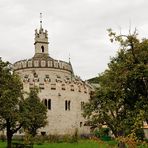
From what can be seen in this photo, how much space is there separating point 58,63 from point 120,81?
48.7 meters

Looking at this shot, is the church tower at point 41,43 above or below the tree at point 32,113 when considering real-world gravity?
above

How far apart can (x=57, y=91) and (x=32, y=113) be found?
85.5ft

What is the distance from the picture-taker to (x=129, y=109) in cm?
2336

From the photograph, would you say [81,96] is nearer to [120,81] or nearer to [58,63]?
[58,63]

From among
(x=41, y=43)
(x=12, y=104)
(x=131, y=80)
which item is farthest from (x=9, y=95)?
(x=41, y=43)

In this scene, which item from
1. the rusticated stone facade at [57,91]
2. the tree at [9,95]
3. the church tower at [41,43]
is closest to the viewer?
the tree at [9,95]

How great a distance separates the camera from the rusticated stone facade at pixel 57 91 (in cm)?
6381

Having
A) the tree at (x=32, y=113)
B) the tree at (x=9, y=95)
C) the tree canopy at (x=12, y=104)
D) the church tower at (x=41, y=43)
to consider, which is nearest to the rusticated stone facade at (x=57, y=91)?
the church tower at (x=41, y=43)

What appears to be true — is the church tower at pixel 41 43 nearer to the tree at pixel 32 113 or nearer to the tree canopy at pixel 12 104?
the tree at pixel 32 113

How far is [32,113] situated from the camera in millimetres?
38594

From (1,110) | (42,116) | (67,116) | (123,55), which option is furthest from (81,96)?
(123,55)

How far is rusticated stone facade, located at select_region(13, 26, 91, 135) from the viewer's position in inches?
2512

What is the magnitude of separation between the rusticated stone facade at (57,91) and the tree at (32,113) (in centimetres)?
1646

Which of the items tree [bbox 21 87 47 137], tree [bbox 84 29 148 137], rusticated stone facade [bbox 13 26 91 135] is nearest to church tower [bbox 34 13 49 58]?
rusticated stone facade [bbox 13 26 91 135]
